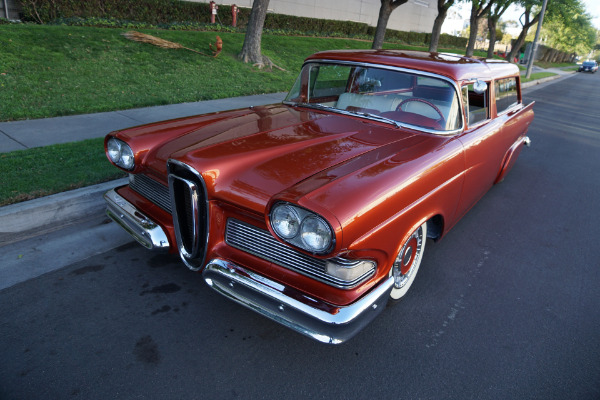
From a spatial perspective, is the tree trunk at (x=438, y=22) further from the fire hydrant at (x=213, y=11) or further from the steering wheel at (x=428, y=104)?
the steering wheel at (x=428, y=104)

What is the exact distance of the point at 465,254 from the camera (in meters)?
3.68

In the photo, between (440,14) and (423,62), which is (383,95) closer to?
(423,62)

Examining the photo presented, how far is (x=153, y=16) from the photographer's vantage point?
14.0 metres

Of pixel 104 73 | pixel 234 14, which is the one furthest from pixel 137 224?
pixel 234 14

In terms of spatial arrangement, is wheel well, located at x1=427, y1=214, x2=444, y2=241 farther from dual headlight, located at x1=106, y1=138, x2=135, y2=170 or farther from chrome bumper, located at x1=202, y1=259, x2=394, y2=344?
dual headlight, located at x1=106, y1=138, x2=135, y2=170

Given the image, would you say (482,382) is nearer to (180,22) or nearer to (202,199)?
(202,199)

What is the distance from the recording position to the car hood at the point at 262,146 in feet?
7.46

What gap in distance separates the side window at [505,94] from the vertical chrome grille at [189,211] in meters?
3.23

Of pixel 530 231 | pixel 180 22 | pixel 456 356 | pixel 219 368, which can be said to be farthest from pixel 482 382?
pixel 180 22

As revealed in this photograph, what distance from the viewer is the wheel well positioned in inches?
119

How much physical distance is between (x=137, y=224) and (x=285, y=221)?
1245 millimetres

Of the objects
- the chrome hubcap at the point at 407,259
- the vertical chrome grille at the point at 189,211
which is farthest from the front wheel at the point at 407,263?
the vertical chrome grille at the point at 189,211

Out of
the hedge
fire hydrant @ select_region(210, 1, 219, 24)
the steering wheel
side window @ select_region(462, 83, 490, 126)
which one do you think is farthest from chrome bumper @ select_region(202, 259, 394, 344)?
fire hydrant @ select_region(210, 1, 219, 24)

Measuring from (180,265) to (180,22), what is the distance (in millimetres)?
13537
